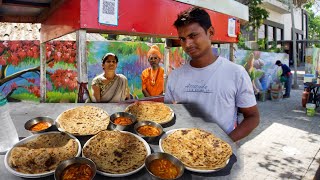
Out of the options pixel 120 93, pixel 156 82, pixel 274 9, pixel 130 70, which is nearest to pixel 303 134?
pixel 156 82

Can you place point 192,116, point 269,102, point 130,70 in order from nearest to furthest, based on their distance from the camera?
1. point 192,116
2. point 130,70
3. point 269,102

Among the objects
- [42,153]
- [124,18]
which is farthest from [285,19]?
[42,153]

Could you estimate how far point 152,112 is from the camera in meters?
2.02

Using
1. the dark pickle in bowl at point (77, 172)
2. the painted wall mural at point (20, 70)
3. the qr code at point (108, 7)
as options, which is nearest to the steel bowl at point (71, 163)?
the dark pickle in bowl at point (77, 172)

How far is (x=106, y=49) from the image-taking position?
8.95m

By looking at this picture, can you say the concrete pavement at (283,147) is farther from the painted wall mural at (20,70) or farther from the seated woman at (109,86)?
the painted wall mural at (20,70)

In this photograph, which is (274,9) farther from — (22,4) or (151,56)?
(22,4)

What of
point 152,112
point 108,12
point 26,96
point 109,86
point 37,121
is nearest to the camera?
point 37,121

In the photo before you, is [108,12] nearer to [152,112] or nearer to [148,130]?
[152,112]

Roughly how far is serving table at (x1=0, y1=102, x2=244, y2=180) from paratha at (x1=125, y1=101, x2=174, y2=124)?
5 centimetres

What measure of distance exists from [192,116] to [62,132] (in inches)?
36.0

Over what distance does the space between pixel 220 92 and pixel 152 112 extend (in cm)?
55

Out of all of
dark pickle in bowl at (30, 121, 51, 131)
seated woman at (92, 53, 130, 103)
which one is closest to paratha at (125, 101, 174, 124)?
dark pickle in bowl at (30, 121, 51, 131)

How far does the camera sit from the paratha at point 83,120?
1.69 metres
